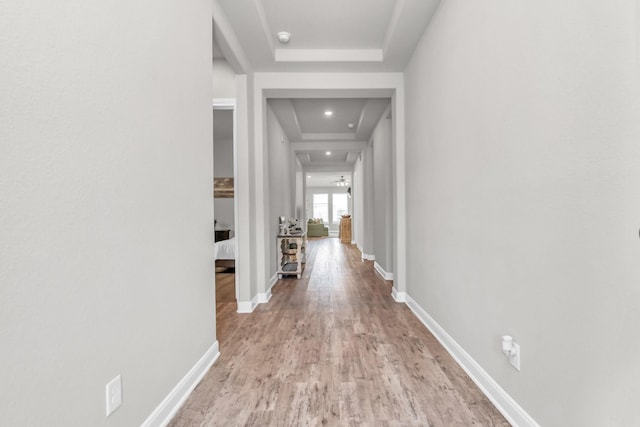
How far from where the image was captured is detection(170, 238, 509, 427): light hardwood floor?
156 cm

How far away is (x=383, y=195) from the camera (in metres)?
4.89

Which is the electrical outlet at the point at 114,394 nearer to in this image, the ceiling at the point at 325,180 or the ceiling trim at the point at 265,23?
the ceiling trim at the point at 265,23

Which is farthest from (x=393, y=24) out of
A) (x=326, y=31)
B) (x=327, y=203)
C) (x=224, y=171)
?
(x=327, y=203)

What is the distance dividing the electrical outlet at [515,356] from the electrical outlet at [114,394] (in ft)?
5.46

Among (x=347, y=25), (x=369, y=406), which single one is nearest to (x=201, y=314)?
(x=369, y=406)

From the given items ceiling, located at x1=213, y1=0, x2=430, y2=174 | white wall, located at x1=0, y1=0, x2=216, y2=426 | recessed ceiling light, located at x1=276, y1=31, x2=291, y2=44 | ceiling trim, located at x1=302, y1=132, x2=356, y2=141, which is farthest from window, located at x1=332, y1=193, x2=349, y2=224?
white wall, located at x1=0, y1=0, x2=216, y2=426

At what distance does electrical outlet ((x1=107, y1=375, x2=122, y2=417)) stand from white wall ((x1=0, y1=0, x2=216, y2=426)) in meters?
0.03

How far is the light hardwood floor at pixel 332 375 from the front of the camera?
1.56 meters

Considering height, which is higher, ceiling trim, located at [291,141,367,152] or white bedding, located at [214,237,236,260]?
ceiling trim, located at [291,141,367,152]

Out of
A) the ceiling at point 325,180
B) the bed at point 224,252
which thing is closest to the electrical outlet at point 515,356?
the bed at point 224,252

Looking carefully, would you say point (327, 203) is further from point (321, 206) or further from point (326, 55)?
Result: point (326, 55)

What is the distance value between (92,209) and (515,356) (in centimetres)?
183

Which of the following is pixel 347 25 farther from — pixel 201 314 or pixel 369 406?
pixel 369 406

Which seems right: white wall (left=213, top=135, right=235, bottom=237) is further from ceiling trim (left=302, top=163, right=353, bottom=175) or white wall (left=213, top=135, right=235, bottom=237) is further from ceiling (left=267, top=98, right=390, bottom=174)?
ceiling trim (left=302, top=163, right=353, bottom=175)
